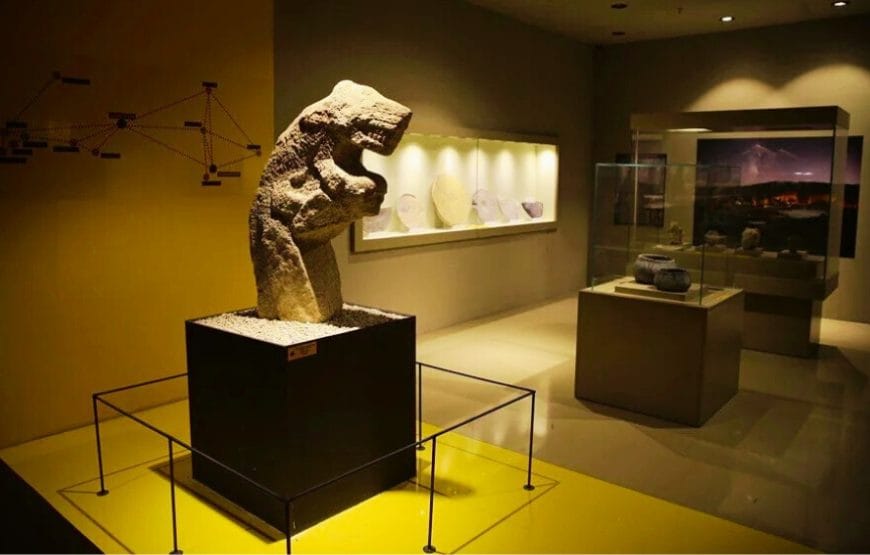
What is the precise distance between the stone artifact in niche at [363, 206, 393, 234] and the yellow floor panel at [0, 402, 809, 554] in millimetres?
2557

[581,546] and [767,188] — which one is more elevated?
[767,188]

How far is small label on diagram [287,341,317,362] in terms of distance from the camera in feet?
8.92

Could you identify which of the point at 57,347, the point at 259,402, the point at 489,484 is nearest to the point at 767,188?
the point at 489,484

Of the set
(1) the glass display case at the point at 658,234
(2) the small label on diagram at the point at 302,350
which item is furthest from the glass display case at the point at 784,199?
(2) the small label on diagram at the point at 302,350

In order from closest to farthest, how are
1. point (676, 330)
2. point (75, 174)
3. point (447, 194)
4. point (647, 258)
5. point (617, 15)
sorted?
point (75, 174) < point (676, 330) < point (647, 258) < point (447, 194) < point (617, 15)

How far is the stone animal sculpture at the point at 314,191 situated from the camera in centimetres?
310

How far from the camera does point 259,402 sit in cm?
286

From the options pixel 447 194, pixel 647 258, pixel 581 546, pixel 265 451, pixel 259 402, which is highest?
pixel 447 194

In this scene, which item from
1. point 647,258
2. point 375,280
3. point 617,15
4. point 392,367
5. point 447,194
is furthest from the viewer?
point 617,15

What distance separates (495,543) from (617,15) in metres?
5.86

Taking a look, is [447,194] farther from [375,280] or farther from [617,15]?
[617,15]

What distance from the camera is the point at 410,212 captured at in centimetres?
621

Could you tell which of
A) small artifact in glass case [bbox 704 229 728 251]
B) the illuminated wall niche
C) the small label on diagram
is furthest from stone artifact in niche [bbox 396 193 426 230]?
the small label on diagram

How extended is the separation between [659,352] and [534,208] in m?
3.85
